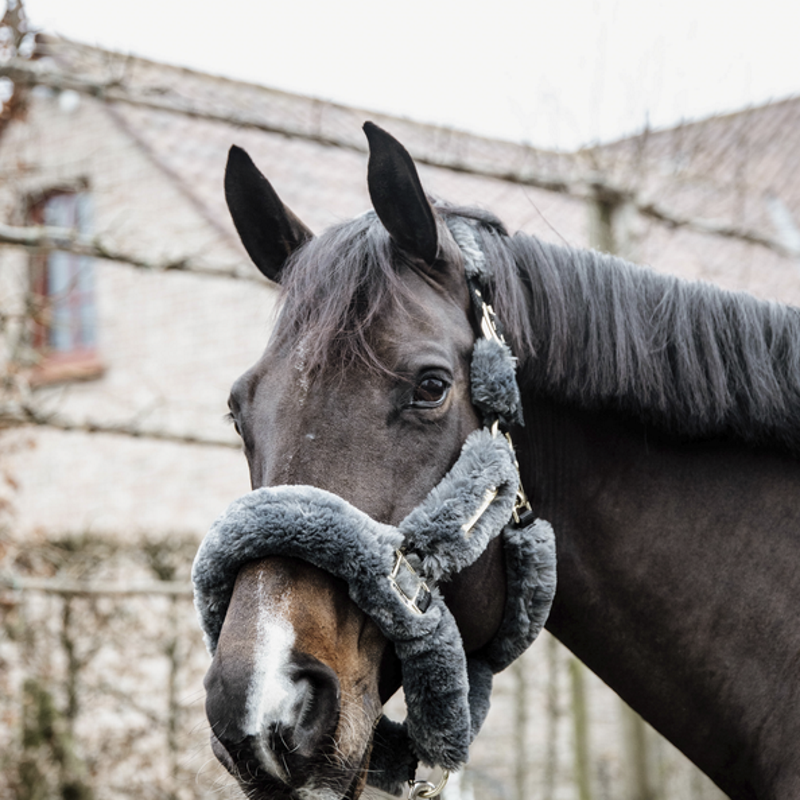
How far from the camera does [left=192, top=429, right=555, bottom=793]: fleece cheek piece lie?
1.66 meters

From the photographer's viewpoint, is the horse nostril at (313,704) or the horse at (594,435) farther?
the horse at (594,435)

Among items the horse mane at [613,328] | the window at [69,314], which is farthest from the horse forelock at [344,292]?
the window at [69,314]

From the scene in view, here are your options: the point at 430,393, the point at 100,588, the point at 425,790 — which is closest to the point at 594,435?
the point at 430,393

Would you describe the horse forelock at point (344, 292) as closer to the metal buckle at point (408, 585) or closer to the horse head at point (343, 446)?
the horse head at point (343, 446)

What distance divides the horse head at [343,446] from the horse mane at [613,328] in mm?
11

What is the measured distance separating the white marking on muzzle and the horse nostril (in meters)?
0.02

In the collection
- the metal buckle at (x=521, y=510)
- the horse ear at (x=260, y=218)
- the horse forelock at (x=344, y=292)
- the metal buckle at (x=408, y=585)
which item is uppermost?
the horse ear at (x=260, y=218)

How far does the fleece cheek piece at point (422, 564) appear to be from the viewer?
1.66 metres

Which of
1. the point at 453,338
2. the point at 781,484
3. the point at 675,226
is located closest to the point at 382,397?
the point at 453,338

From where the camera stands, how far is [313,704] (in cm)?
158

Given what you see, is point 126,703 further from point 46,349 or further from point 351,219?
point 351,219

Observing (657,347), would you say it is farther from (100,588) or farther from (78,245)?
(100,588)

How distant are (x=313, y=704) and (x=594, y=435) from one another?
991 mm

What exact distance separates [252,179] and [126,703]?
4890 millimetres
